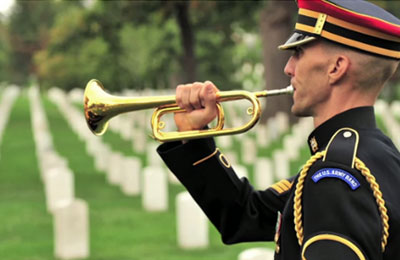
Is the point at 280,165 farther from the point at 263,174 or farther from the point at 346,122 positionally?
the point at 346,122

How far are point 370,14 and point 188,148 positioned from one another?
99cm

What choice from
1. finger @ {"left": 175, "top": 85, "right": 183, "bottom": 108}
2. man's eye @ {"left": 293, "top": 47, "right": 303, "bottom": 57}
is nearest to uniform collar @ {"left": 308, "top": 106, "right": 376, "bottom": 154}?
man's eye @ {"left": 293, "top": 47, "right": 303, "bottom": 57}

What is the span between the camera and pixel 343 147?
285cm

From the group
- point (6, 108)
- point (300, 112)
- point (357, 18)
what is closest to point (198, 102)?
point (300, 112)

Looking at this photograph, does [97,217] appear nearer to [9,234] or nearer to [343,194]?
[9,234]

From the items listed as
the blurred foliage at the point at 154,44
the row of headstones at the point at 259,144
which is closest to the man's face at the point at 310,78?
the row of headstones at the point at 259,144

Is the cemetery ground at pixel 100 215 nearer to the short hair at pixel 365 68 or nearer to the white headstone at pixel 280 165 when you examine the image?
the white headstone at pixel 280 165

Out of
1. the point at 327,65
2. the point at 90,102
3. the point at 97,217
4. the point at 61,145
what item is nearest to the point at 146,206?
the point at 97,217

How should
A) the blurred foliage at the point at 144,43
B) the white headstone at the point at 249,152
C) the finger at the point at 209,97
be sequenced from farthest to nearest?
1. the blurred foliage at the point at 144,43
2. the white headstone at the point at 249,152
3. the finger at the point at 209,97

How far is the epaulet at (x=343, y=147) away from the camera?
9.11 feet

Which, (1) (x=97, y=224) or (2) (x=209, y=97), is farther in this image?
(1) (x=97, y=224)

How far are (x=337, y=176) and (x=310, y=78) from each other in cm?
46

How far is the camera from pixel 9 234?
1077cm

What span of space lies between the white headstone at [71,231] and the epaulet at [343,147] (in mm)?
6404
